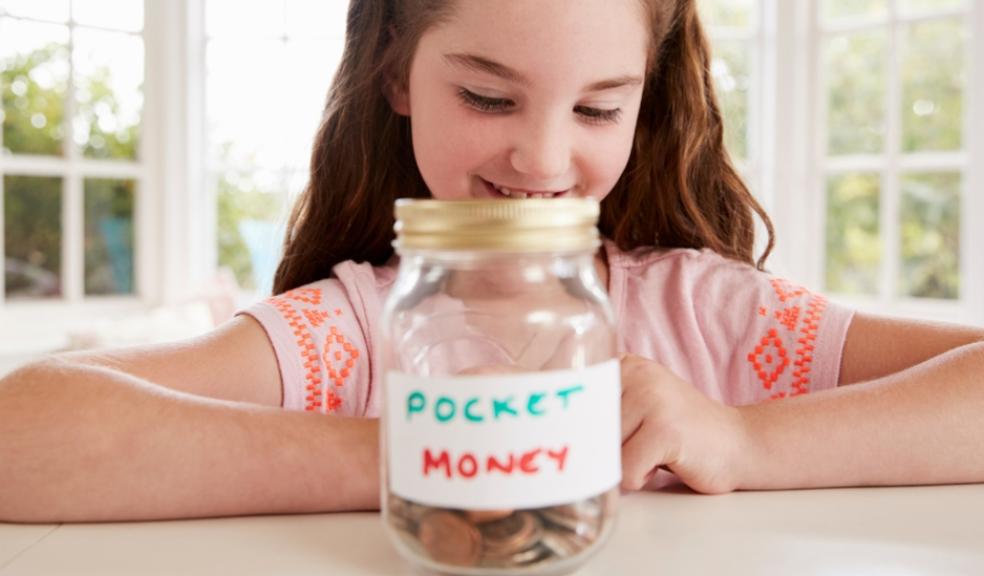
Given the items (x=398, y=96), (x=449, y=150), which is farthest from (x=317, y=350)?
(x=398, y=96)

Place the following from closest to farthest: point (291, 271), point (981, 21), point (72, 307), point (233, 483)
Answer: point (233, 483) → point (291, 271) → point (981, 21) → point (72, 307)

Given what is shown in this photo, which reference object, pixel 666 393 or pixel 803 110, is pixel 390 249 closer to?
pixel 666 393

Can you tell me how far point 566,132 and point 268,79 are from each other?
268cm

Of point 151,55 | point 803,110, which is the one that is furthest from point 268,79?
point 803,110

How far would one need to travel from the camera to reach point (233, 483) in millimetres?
643

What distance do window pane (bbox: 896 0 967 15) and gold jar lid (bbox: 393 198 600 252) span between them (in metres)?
2.94

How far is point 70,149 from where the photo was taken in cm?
300

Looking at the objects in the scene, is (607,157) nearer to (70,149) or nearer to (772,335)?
(772,335)

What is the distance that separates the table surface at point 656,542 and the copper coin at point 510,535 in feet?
0.19

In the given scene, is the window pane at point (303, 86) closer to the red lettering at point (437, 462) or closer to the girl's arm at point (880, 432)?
the girl's arm at point (880, 432)

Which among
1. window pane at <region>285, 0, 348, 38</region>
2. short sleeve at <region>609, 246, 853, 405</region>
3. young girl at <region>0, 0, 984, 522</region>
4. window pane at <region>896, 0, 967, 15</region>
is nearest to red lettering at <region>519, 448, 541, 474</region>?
young girl at <region>0, 0, 984, 522</region>

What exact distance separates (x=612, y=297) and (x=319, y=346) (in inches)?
14.1

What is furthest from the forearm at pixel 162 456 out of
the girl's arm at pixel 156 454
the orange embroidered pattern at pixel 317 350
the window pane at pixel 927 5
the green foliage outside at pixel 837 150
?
the window pane at pixel 927 5

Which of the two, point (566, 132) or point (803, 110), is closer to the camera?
point (566, 132)
